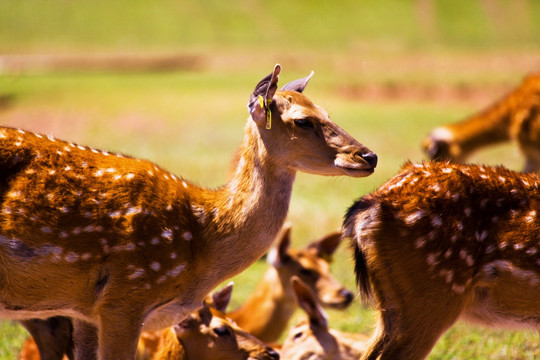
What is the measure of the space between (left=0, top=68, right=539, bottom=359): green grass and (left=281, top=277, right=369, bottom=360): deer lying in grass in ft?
2.14

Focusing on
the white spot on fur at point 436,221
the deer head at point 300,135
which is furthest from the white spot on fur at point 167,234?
the white spot on fur at point 436,221

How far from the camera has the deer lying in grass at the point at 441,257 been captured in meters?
4.55

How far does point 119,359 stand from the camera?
4.64 meters

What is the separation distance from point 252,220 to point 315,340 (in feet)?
5.10

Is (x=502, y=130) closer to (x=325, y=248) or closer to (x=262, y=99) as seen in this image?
(x=325, y=248)

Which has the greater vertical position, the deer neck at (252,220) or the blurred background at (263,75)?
the blurred background at (263,75)

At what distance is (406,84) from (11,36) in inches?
1251

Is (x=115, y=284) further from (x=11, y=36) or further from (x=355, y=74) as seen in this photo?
(x=11, y=36)

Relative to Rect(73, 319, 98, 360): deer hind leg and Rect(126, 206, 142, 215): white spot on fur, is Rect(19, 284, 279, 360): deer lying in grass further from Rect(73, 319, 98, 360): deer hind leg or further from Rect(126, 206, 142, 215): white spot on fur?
Rect(126, 206, 142, 215): white spot on fur

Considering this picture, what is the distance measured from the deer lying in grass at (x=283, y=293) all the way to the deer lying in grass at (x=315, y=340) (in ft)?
2.66

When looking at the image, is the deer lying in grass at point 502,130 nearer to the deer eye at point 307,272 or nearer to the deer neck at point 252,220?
the deer eye at point 307,272

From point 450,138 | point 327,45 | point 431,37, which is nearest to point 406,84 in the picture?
point 450,138

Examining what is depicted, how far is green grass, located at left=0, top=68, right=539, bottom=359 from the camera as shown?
7.21 m

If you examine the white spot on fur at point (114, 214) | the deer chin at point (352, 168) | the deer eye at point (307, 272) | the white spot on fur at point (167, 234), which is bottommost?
the white spot on fur at point (167, 234)
